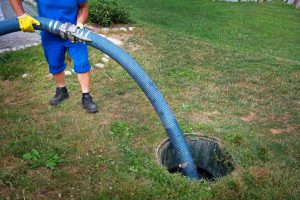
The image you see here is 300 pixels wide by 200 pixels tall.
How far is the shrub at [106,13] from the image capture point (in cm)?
991

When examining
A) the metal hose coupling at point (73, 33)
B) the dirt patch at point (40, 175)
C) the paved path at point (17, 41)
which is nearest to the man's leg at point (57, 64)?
the metal hose coupling at point (73, 33)

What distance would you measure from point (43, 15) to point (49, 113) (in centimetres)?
129

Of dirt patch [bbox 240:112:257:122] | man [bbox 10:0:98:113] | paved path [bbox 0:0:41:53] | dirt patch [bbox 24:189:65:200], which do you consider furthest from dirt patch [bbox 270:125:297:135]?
paved path [bbox 0:0:41:53]

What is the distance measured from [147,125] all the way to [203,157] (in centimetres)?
83

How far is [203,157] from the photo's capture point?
4480mm

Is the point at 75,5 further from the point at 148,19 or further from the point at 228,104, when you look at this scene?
the point at 148,19

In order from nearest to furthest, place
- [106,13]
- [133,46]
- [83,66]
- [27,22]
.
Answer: [27,22] < [83,66] < [133,46] < [106,13]

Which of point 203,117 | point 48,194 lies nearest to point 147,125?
point 203,117

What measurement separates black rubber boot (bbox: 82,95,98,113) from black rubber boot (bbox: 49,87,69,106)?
431mm

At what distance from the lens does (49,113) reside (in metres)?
5.08

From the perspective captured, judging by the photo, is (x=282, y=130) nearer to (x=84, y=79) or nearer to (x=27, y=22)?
(x=84, y=79)

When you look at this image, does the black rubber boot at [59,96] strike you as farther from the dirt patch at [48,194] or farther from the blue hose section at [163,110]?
the dirt patch at [48,194]

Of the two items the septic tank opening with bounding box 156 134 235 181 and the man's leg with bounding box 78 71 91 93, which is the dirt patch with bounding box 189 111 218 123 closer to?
the septic tank opening with bounding box 156 134 235 181

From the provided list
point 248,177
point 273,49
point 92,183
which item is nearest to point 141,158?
point 92,183
